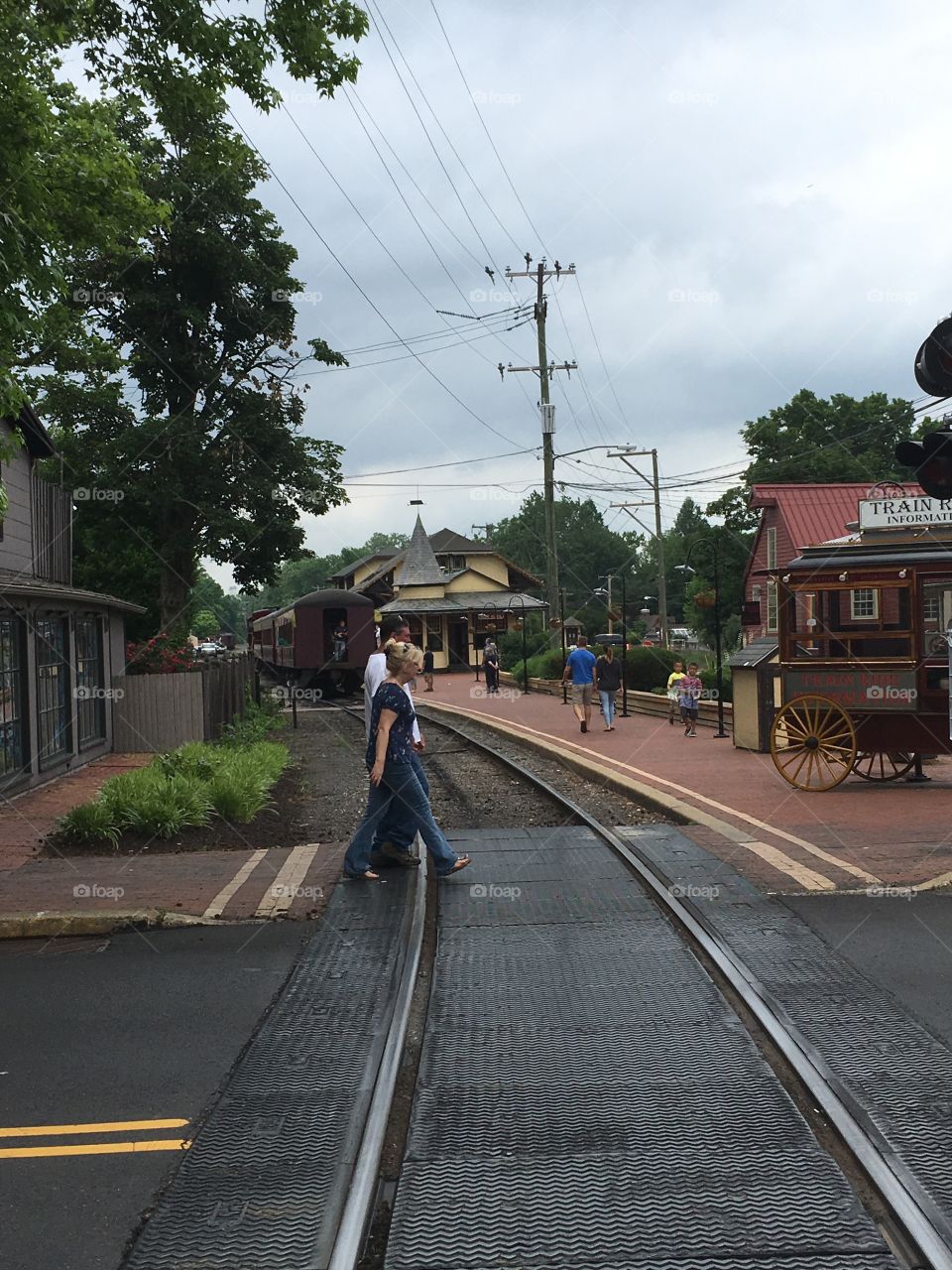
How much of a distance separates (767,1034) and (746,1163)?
1356mm

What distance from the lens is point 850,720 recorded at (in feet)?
43.7

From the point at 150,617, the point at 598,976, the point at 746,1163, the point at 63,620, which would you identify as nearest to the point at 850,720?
the point at 598,976

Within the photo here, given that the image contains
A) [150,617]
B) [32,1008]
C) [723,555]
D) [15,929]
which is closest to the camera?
[32,1008]

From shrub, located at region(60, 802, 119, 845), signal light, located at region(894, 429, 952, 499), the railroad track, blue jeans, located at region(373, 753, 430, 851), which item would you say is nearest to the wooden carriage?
blue jeans, located at region(373, 753, 430, 851)

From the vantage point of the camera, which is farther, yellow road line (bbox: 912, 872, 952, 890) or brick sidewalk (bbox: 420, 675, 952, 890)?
brick sidewalk (bbox: 420, 675, 952, 890)

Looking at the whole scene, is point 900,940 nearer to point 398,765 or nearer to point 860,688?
point 398,765

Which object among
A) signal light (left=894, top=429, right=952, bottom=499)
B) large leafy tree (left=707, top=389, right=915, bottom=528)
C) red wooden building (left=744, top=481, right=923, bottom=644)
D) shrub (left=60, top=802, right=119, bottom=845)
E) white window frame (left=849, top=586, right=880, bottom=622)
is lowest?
shrub (left=60, top=802, right=119, bottom=845)

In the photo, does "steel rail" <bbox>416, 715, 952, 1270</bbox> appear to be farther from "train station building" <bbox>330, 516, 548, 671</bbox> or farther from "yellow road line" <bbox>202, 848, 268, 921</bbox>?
"train station building" <bbox>330, 516, 548, 671</bbox>

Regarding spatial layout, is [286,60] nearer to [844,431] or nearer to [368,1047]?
[368,1047]

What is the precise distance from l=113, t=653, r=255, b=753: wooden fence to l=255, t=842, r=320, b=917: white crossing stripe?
11195 mm

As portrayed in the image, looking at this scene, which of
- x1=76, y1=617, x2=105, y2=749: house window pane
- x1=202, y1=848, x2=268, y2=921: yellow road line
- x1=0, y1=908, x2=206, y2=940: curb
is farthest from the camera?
x1=76, y1=617, x2=105, y2=749: house window pane

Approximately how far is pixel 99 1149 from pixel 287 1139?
678 millimetres

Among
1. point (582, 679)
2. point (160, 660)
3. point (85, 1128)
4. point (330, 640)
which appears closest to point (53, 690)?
point (160, 660)

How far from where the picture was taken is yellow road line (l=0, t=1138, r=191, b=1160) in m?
4.36
